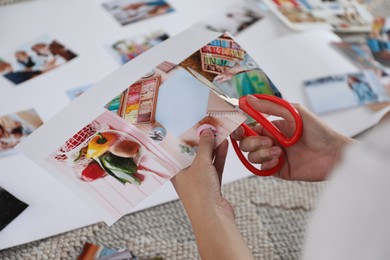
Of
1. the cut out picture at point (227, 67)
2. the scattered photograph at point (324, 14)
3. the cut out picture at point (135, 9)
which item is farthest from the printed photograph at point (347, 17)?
the cut out picture at point (227, 67)

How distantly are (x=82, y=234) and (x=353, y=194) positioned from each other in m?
0.55

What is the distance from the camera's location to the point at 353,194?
39 cm

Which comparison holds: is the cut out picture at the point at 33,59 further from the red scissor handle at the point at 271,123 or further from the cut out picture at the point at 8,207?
the red scissor handle at the point at 271,123

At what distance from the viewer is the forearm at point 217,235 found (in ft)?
1.99

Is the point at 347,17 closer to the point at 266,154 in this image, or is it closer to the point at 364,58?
the point at 364,58

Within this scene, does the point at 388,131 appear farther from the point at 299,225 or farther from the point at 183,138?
the point at 299,225

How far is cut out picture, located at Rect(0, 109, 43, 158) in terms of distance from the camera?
90cm

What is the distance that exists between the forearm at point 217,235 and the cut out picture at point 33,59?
53 centimetres

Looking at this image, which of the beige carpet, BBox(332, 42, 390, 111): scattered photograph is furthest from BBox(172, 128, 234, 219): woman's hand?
BBox(332, 42, 390, 111): scattered photograph

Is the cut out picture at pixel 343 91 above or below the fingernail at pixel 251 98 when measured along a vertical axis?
below

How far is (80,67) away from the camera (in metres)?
1.05

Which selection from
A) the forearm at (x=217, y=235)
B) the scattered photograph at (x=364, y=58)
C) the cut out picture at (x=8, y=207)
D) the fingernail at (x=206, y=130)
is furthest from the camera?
the scattered photograph at (x=364, y=58)

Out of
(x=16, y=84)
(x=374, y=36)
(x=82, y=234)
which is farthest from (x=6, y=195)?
(x=374, y=36)

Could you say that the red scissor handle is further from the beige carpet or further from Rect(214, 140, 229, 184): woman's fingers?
the beige carpet
